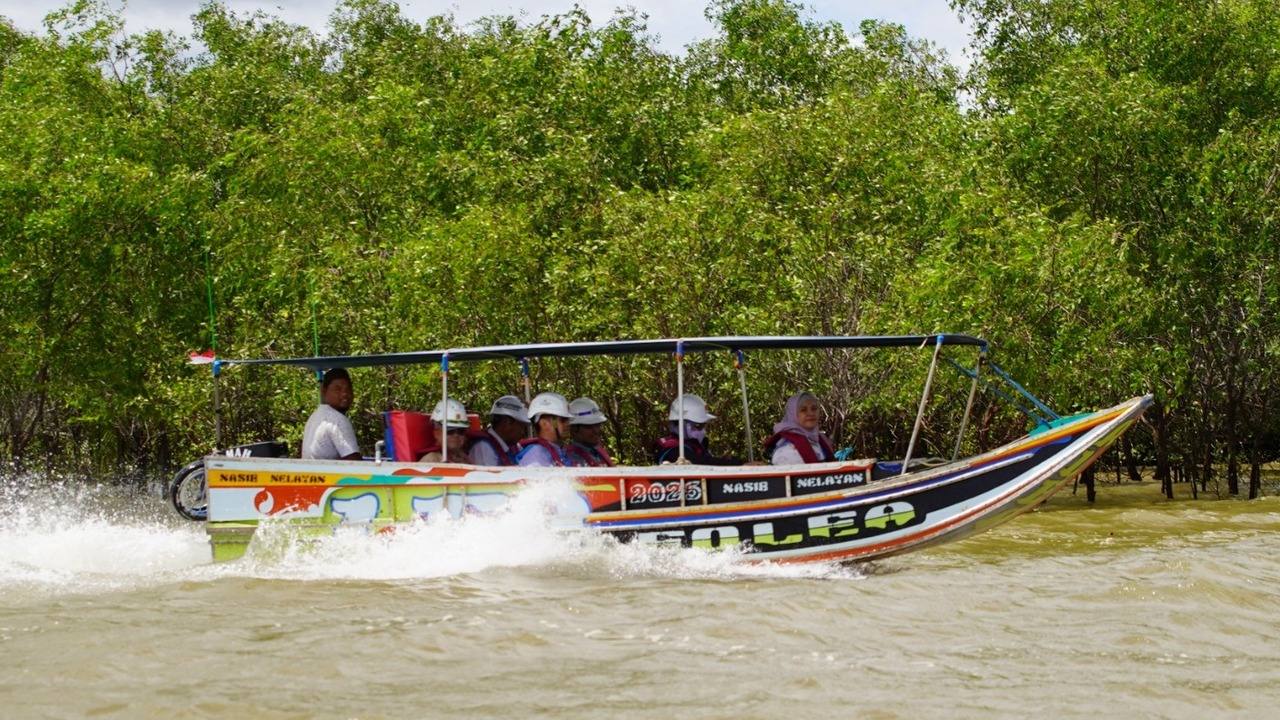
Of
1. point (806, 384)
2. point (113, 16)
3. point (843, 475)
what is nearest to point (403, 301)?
point (806, 384)

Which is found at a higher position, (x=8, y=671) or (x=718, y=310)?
(x=718, y=310)

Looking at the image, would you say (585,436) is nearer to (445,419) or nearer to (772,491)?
(445,419)

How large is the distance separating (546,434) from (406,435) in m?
1.17

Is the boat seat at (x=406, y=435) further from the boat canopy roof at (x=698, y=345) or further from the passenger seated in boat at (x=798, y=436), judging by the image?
the passenger seated in boat at (x=798, y=436)

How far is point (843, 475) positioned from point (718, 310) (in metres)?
9.55

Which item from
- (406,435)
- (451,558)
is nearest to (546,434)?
(406,435)

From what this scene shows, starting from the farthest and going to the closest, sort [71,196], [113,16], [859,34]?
1. [859,34]
2. [113,16]
3. [71,196]

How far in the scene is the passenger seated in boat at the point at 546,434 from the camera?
12.3m

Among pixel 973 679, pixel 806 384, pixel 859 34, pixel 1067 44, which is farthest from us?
pixel 859 34

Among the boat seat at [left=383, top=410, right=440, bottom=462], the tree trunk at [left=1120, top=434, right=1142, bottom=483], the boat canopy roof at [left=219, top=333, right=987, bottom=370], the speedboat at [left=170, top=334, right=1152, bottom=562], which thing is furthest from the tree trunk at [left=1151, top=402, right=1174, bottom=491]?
the boat seat at [left=383, top=410, right=440, bottom=462]

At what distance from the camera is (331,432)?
41.3 ft

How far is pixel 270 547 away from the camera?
1238 centimetres

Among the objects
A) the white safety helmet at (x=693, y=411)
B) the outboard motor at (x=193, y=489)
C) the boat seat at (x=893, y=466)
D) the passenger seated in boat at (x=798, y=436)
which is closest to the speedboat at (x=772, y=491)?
the boat seat at (x=893, y=466)

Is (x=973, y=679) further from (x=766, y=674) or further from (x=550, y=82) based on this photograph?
(x=550, y=82)
